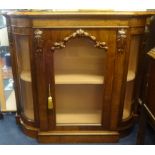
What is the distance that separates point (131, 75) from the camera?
4.78 ft

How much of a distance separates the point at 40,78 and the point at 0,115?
69cm

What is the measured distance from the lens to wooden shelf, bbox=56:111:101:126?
1.50 metres

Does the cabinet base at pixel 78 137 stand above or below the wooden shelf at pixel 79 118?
below

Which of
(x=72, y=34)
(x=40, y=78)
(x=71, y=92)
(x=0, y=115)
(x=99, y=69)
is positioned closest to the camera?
(x=72, y=34)

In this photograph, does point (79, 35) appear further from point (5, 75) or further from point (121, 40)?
point (5, 75)

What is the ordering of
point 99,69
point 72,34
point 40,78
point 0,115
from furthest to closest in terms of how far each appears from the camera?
point 0,115, point 99,69, point 40,78, point 72,34

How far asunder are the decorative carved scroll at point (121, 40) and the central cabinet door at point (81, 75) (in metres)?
0.03

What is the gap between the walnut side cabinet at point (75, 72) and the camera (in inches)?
46.7

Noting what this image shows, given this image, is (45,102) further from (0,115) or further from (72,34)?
(0,115)

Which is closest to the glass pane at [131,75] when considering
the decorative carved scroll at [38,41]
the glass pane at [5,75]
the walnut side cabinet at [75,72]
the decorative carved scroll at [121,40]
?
the walnut side cabinet at [75,72]

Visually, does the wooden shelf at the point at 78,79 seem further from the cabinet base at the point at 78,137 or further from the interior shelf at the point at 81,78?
the cabinet base at the point at 78,137

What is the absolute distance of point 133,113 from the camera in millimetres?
1622
